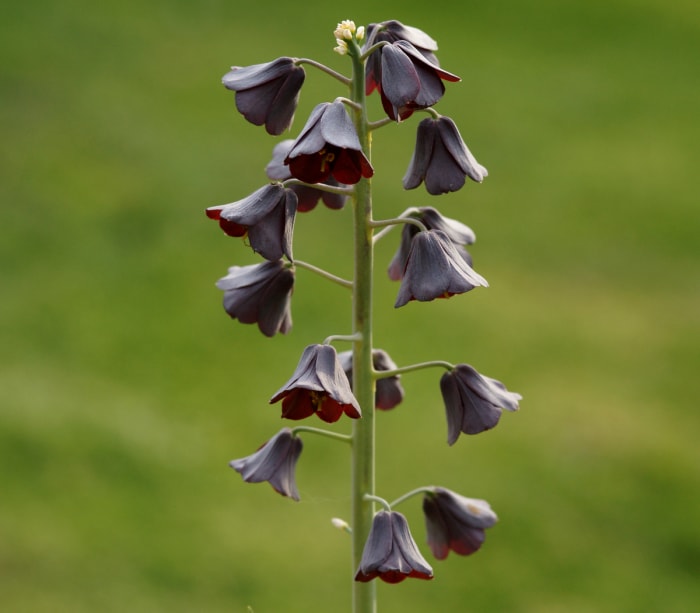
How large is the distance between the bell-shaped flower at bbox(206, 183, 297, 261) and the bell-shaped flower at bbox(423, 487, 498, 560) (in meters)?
0.52

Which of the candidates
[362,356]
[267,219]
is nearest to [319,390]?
[362,356]

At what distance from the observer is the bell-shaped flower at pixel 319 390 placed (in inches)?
64.7

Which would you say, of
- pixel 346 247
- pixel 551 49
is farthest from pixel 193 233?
pixel 551 49

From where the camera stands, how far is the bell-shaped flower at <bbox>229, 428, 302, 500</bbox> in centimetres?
188

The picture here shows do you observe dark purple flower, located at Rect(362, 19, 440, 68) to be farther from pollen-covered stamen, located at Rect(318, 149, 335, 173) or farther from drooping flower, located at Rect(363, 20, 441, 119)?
pollen-covered stamen, located at Rect(318, 149, 335, 173)

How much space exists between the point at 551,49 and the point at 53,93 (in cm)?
342

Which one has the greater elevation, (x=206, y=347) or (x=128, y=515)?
(x=206, y=347)

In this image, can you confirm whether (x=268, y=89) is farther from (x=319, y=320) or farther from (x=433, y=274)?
(x=319, y=320)

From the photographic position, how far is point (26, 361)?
4.96 meters

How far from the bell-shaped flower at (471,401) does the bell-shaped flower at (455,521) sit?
6.8 inches

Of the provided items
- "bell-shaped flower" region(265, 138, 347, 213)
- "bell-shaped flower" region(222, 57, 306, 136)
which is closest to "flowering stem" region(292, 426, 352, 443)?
"bell-shaped flower" region(265, 138, 347, 213)

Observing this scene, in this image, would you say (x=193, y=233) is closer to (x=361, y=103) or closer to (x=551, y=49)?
(x=551, y=49)

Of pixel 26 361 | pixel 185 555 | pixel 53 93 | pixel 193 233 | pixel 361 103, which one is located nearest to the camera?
pixel 361 103

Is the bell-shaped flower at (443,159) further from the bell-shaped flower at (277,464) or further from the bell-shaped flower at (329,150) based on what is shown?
the bell-shaped flower at (277,464)
